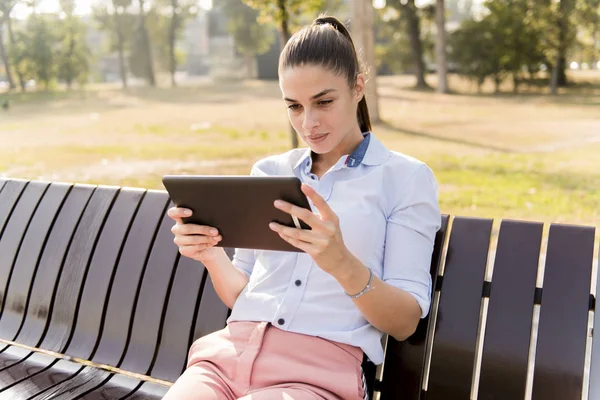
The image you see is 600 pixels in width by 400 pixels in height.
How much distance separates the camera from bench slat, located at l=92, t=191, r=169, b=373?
2.87 meters

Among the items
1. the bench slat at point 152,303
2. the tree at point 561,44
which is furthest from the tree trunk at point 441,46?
the bench slat at point 152,303

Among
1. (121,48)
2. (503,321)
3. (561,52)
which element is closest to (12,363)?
(503,321)

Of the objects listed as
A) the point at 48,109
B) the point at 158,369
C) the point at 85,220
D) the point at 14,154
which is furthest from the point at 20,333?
the point at 48,109

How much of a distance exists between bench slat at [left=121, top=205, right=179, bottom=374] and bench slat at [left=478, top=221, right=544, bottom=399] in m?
1.35

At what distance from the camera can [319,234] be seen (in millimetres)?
1670

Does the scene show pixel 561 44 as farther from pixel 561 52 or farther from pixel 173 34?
pixel 173 34

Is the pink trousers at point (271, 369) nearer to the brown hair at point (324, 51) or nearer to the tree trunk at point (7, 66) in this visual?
the brown hair at point (324, 51)

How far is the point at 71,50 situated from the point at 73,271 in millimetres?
20326

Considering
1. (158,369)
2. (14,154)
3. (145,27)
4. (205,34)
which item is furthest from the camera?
(205,34)

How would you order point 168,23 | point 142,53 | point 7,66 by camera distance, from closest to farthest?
point 7,66
point 142,53
point 168,23

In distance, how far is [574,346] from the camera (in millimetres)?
2082

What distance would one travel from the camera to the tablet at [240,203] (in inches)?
66.7

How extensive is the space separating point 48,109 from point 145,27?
643 centimetres

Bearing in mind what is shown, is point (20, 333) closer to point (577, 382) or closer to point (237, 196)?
point (237, 196)
